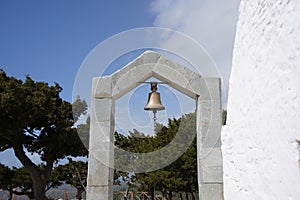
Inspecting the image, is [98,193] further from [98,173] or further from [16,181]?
[16,181]

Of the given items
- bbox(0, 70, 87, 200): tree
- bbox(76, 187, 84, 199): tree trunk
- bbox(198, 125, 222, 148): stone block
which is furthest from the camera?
bbox(76, 187, 84, 199): tree trunk

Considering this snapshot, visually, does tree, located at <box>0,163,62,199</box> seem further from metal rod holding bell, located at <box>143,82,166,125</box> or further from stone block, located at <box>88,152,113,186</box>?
stone block, located at <box>88,152,113,186</box>

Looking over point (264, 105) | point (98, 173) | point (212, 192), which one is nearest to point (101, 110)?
point (98, 173)

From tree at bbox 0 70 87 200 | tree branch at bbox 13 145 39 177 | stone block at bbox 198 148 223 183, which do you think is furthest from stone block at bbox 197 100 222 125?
tree branch at bbox 13 145 39 177

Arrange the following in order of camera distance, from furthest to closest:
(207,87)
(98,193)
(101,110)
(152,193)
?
1. (152,193)
2. (207,87)
3. (101,110)
4. (98,193)

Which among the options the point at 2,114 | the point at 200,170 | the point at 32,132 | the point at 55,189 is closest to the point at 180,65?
the point at 200,170

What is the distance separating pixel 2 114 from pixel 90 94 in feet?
40.6

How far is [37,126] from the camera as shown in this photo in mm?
16625

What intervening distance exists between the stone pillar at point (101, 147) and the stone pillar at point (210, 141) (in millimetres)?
1161

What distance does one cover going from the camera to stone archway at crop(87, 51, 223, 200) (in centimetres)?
395

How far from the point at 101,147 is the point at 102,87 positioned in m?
0.79

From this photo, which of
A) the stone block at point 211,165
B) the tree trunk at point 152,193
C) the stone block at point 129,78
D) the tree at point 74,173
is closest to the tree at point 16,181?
the tree at point 74,173

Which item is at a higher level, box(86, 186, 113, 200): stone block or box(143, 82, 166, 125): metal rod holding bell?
box(143, 82, 166, 125): metal rod holding bell

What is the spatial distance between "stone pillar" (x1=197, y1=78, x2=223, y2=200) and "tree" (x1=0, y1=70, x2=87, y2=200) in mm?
12797
